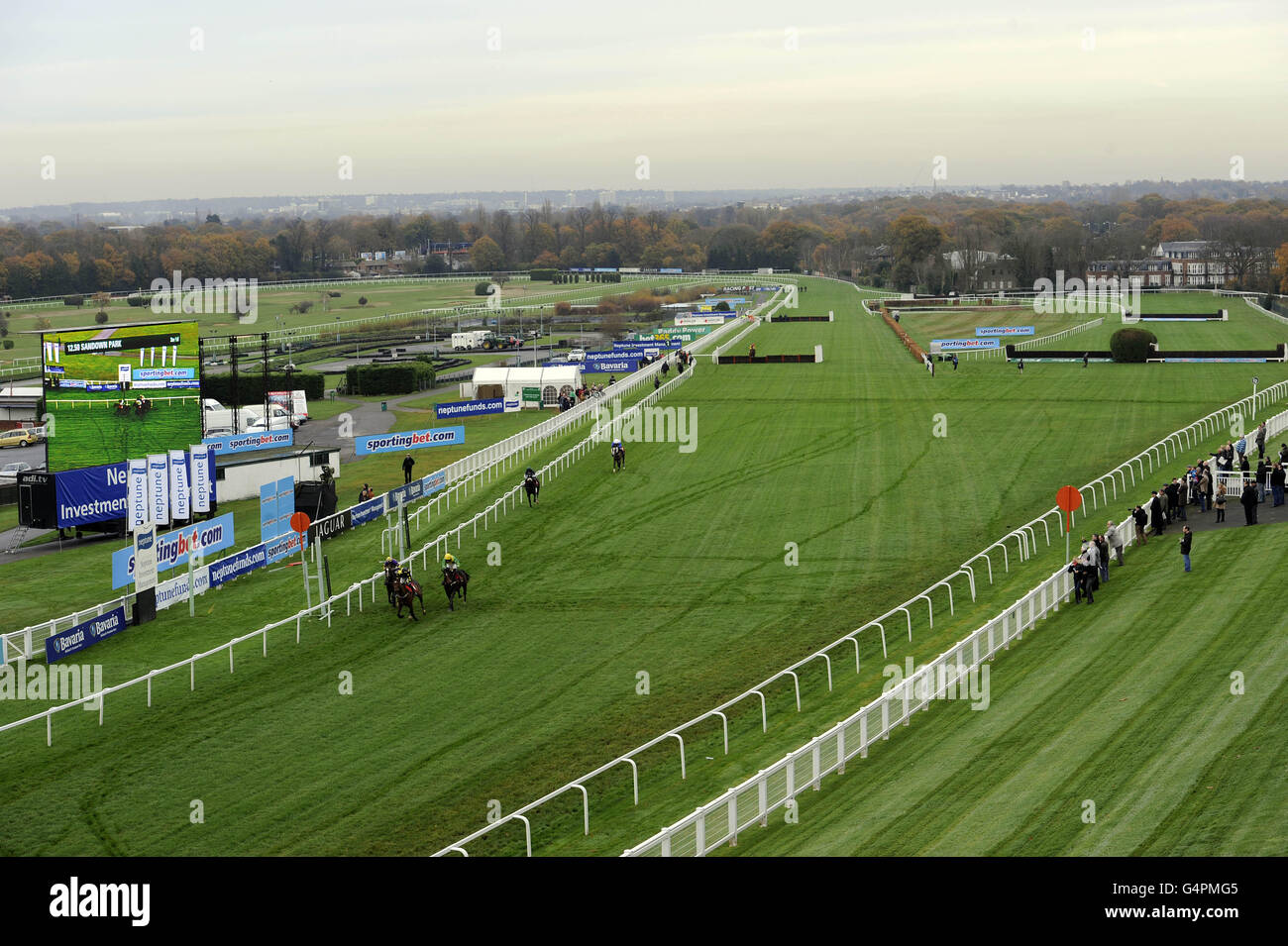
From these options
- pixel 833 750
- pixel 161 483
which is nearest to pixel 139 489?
pixel 161 483

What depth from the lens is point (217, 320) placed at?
11300cm

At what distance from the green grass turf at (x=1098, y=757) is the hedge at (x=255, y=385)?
165 feet

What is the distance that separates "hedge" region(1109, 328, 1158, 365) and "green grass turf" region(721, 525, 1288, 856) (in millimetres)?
39957

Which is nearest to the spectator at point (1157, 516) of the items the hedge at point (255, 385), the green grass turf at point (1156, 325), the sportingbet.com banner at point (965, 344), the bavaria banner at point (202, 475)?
the bavaria banner at point (202, 475)

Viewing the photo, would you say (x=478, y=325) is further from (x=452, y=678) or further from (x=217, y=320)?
(x=452, y=678)

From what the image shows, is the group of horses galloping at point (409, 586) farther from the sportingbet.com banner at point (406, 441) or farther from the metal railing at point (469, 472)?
the sportingbet.com banner at point (406, 441)

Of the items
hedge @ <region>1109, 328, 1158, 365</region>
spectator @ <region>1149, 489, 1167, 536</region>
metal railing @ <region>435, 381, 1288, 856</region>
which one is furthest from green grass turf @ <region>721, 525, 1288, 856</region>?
hedge @ <region>1109, 328, 1158, 365</region>

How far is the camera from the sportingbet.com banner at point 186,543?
79.4ft

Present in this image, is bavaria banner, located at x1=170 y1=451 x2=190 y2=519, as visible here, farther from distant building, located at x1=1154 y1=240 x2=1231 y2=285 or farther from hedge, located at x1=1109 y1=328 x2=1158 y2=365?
distant building, located at x1=1154 y1=240 x2=1231 y2=285

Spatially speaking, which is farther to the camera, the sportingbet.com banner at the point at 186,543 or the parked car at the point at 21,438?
the parked car at the point at 21,438
